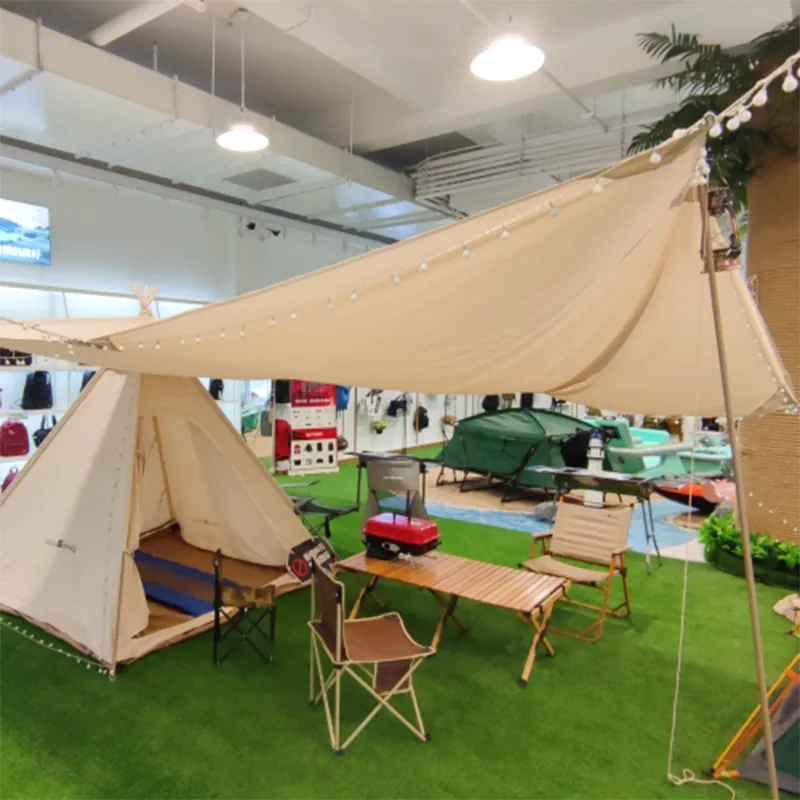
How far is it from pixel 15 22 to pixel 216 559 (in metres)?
3.75

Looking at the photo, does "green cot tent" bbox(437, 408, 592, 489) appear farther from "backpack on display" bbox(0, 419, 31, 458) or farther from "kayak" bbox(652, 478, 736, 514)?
"backpack on display" bbox(0, 419, 31, 458)

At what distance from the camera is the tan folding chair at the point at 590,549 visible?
389 centimetres

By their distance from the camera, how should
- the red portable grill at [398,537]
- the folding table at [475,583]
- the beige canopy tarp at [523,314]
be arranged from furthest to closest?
1. the red portable grill at [398,537]
2. the folding table at [475,583]
3. the beige canopy tarp at [523,314]

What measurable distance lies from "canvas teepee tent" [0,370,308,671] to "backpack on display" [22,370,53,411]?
2.31m

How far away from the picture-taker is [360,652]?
2766 millimetres

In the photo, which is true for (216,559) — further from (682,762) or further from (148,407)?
(682,762)

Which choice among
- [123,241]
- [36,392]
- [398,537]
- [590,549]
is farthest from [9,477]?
[590,549]

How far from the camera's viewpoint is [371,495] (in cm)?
568

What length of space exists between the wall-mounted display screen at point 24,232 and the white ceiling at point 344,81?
3.79 ft

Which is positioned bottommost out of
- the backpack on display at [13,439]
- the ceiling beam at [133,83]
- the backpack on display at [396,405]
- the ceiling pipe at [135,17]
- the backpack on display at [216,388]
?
the backpack on display at [13,439]

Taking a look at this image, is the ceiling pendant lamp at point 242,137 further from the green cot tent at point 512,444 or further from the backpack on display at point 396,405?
the backpack on display at point 396,405

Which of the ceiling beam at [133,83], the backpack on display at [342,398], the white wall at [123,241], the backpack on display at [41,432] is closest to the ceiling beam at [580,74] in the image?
the ceiling beam at [133,83]

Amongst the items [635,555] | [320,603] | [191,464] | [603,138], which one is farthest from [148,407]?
[603,138]

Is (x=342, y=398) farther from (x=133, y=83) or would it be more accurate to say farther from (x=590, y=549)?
(x=590, y=549)
